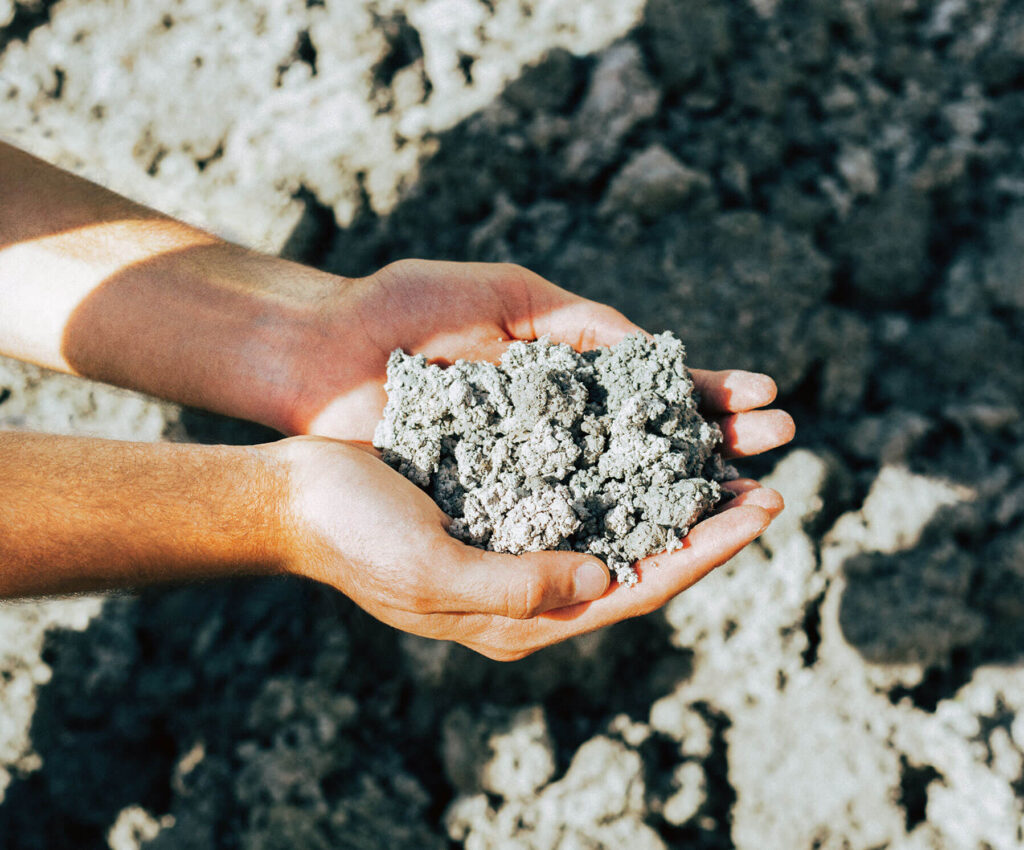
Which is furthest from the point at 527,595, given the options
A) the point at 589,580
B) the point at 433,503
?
the point at 433,503

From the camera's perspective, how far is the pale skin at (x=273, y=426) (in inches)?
60.4

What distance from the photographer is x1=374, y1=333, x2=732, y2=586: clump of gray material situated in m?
1.63

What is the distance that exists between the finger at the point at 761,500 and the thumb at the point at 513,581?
43 cm

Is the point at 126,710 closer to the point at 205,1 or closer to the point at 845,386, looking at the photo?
the point at 845,386

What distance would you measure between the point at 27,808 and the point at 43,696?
12.4 inches

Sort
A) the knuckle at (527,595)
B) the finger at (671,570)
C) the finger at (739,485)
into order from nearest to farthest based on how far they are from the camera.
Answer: the knuckle at (527,595) → the finger at (671,570) → the finger at (739,485)

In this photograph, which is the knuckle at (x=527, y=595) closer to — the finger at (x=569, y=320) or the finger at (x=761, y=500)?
the finger at (x=761, y=500)

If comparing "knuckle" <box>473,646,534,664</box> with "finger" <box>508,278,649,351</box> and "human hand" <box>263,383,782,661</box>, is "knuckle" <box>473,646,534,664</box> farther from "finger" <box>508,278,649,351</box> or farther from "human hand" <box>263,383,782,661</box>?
"finger" <box>508,278,649,351</box>

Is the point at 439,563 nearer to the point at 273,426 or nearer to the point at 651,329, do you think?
the point at 273,426

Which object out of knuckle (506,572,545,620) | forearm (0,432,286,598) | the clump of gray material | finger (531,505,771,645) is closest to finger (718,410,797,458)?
the clump of gray material

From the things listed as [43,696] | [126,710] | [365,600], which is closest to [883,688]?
[365,600]

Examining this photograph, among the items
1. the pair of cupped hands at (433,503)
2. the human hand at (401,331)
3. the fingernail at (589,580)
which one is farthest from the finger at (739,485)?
the fingernail at (589,580)

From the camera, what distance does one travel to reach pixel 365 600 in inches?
64.3

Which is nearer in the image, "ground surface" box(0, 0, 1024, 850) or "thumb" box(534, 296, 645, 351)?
"thumb" box(534, 296, 645, 351)
